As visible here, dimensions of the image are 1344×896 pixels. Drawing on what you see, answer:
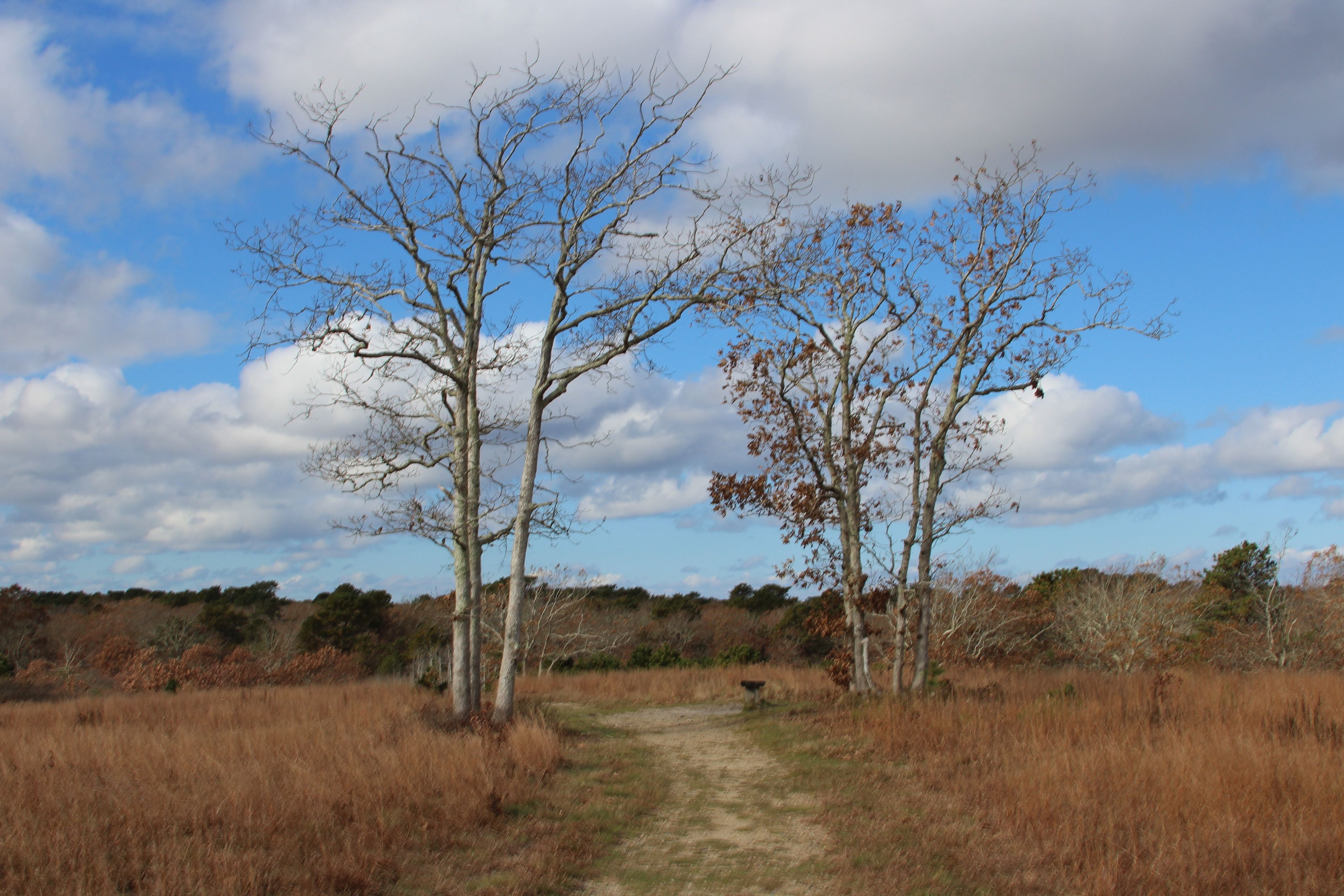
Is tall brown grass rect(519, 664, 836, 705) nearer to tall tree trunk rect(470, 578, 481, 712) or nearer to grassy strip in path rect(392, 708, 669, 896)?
tall tree trunk rect(470, 578, 481, 712)

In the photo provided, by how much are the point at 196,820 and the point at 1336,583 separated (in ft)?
83.5

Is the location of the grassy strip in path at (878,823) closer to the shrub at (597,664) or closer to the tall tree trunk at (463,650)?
the tall tree trunk at (463,650)

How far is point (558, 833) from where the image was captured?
24.8ft

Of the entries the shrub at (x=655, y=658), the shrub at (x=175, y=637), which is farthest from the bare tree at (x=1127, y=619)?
the shrub at (x=175, y=637)

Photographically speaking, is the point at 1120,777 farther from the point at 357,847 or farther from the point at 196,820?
the point at 196,820

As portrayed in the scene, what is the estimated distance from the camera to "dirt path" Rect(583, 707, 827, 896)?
6469 millimetres

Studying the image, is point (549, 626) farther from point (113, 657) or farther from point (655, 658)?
point (113, 657)

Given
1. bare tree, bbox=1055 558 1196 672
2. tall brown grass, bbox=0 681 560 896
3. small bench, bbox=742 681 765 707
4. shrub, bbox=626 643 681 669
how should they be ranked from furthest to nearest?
1. shrub, bbox=626 643 681 669
2. bare tree, bbox=1055 558 1196 672
3. small bench, bbox=742 681 765 707
4. tall brown grass, bbox=0 681 560 896

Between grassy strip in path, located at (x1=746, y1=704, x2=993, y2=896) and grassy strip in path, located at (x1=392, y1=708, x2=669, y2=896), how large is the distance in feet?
5.87

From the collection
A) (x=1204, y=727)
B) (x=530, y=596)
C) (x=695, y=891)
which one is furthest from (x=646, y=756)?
(x=530, y=596)

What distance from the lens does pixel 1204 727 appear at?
10.4 metres

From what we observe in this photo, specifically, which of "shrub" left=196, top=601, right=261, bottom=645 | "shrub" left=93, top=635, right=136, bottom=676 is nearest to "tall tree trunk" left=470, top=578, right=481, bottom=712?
"shrub" left=93, top=635, right=136, bottom=676

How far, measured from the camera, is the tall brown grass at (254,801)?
5.72 meters

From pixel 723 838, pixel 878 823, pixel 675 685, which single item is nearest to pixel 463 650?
pixel 723 838
